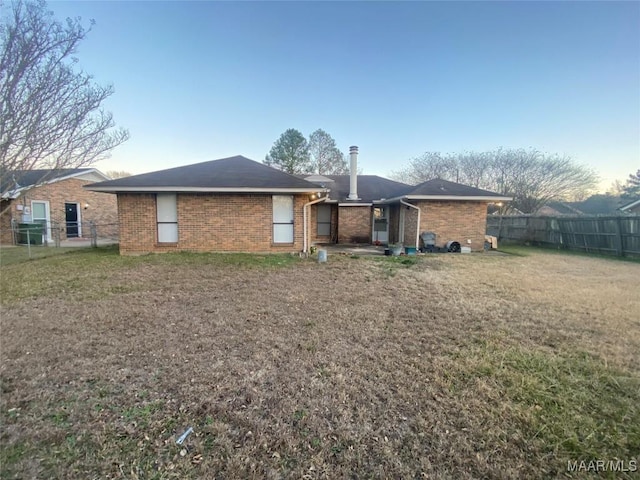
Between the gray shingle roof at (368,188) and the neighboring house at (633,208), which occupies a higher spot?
the gray shingle roof at (368,188)

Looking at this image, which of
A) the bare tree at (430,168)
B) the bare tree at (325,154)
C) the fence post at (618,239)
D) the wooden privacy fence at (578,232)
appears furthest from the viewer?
the bare tree at (430,168)

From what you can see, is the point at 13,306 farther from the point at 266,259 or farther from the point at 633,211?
the point at 633,211

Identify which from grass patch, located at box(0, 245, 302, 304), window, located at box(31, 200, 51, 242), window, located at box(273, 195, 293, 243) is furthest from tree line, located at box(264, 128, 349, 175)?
grass patch, located at box(0, 245, 302, 304)

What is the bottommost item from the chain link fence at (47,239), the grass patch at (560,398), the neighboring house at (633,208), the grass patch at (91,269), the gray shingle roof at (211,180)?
the grass patch at (560,398)

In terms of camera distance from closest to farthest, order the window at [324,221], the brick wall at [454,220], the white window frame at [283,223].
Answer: the white window frame at [283,223] < the brick wall at [454,220] < the window at [324,221]

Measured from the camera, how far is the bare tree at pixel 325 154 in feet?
90.5

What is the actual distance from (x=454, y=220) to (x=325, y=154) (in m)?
17.8

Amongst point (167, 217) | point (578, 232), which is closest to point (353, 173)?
point (167, 217)

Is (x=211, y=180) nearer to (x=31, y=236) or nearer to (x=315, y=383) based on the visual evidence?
(x=315, y=383)

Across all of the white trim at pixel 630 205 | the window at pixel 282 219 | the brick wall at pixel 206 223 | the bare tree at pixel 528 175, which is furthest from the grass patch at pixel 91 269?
the bare tree at pixel 528 175

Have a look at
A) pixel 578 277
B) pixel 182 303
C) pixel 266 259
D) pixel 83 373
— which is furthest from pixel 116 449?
pixel 578 277

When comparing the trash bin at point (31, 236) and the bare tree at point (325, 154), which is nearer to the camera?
the trash bin at point (31, 236)

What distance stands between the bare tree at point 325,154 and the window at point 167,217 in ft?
62.3

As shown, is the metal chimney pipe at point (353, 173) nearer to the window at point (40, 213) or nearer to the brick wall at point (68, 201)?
the brick wall at point (68, 201)
